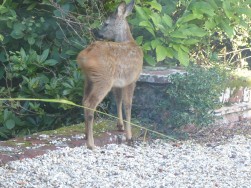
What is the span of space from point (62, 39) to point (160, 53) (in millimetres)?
1705

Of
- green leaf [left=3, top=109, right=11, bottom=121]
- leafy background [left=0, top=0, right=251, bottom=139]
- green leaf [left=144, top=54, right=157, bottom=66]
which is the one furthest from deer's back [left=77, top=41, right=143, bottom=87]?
green leaf [left=3, top=109, right=11, bottom=121]

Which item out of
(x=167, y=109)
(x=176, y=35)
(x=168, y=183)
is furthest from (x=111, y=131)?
(x=168, y=183)

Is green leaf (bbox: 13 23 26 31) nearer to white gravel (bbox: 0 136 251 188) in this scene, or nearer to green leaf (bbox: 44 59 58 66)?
green leaf (bbox: 44 59 58 66)

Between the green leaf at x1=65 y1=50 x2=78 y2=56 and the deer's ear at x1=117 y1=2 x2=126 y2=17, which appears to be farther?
the green leaf at x1=65 y1=50 x2=78 y2=56

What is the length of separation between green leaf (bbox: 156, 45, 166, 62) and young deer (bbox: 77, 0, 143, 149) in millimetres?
278

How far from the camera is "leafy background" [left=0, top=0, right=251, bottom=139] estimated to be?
7.85 meters

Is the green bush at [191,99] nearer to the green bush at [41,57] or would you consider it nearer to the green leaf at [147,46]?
the green leaf at [147,46]

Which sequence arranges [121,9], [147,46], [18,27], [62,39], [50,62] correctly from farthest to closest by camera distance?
1. [62,39]
2. [18,27]
3. [50,62]
4. [147,46]
5. [121,9]

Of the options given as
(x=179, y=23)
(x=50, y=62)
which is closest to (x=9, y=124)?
(x=50, y=62)

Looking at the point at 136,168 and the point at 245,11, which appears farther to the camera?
the point at 245,11

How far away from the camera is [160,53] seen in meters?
7.63

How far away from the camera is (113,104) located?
323 inches

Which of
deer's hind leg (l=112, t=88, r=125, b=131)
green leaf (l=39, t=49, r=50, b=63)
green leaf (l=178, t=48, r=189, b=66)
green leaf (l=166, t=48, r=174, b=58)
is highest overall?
green leaf (l=166, t=48, r=174, b=58)

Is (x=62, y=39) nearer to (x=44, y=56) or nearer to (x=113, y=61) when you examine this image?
(x=44, y=56)
